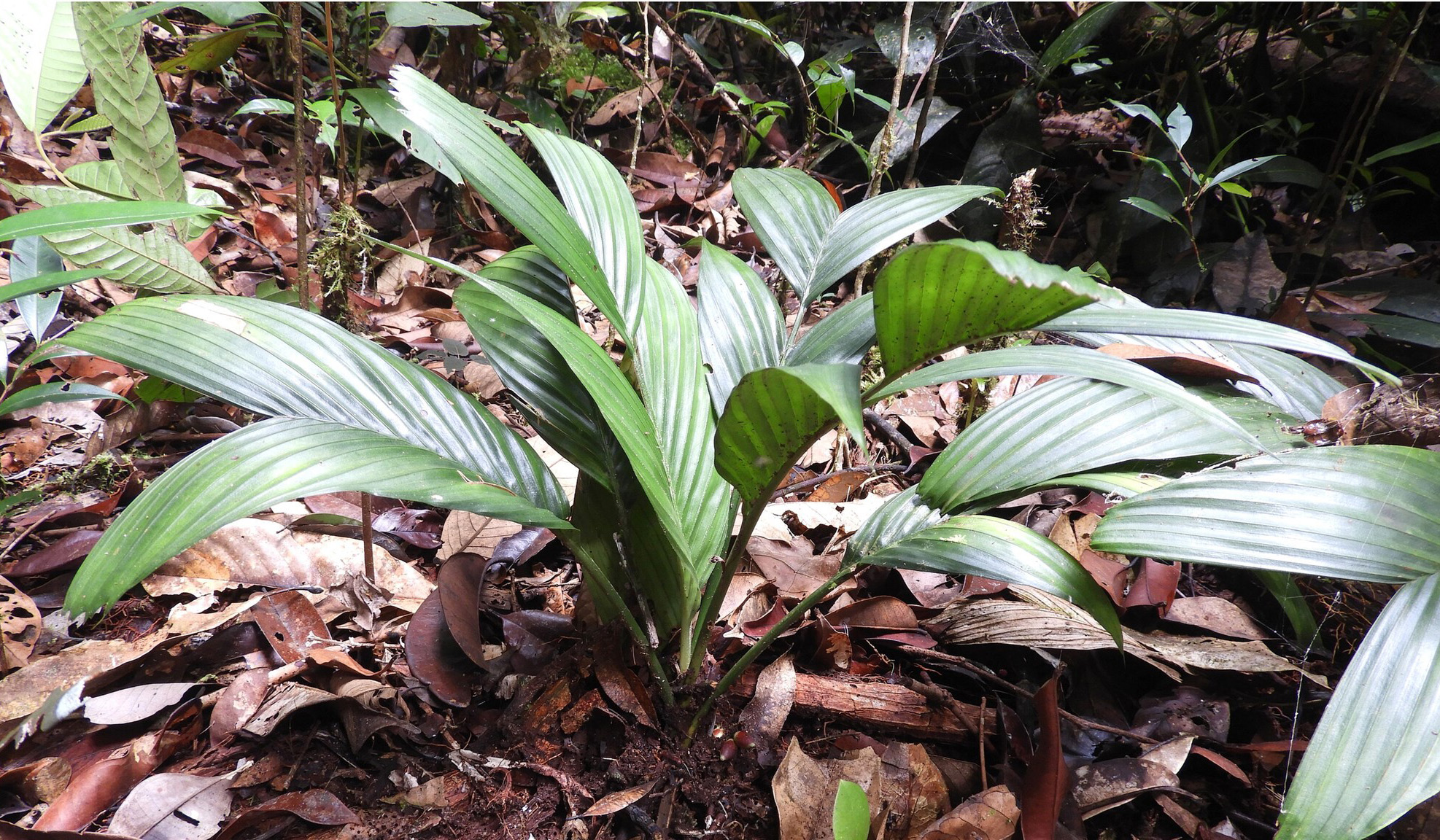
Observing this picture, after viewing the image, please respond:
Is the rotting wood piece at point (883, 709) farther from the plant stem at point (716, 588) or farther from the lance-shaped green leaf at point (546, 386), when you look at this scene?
the lance-shaped green leaf at point (546, 386)

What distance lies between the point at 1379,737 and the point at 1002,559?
0.35 meters

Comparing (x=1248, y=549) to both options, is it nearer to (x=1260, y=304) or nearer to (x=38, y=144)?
(x=1260, y=304)

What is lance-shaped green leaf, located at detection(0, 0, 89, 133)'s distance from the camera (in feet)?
4.25

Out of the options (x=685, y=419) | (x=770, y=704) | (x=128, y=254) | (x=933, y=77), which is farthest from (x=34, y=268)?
(x=933, y=77)

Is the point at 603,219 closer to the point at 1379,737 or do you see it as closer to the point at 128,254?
the point at 128,254

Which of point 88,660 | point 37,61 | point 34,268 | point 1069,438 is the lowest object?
point 88,660

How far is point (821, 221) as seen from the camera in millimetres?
1200

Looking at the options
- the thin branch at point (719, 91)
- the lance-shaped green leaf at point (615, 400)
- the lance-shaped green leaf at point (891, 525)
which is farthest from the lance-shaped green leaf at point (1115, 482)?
the thin branch at point (719, 91)

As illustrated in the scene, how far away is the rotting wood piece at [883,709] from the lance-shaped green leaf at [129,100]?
1.32 metres

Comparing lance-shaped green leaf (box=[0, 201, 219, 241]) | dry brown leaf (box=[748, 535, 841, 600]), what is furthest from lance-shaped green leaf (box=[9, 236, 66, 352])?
dry brown leaf (box=[748, 535, 841, 600])

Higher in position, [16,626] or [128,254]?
[128,254]

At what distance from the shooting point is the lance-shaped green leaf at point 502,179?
2.96 feet

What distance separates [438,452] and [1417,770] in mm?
982

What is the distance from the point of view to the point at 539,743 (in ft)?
3.35
